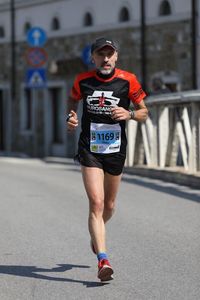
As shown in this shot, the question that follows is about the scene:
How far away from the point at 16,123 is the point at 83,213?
2054 centimetres

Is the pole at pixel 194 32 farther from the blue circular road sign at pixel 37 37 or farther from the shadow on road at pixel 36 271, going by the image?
the shadow on road at pixel 36 271

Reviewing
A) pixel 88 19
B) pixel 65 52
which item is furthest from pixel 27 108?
pixel 88 19

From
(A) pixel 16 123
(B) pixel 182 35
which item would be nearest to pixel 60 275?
(B) pixel 182 35

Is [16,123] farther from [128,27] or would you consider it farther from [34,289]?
[34,289]

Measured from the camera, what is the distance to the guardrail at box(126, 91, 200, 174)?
620 inches

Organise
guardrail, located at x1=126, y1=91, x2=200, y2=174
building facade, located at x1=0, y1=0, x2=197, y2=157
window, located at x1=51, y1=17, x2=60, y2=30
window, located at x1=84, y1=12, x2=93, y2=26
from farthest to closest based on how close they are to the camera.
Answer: window, located at x1=51, y1=17, x2=60, y2=30 < window, located at x1=84, y1=12, x2=93, y2=26 < building facade, located at x1=0, y1=0, x2=197, y2=157 < guardrail, located at x1=126, y1=91, x2=200, y2=174

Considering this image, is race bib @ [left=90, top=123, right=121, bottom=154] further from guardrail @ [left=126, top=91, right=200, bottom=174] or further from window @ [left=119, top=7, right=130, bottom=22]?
window @ [left=119, top=7, right=130, bottom=22]

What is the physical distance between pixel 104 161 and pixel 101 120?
0.31m

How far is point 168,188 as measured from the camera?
615 inches

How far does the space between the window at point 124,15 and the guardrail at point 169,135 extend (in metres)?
8.19

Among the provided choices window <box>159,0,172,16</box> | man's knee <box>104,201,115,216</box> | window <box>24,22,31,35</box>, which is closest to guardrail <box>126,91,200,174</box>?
window <box>159,0,172,16</box>

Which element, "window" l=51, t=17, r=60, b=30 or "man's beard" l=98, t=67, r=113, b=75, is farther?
"window" l=51, t=17, r=60, b=30

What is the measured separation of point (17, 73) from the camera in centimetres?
3238

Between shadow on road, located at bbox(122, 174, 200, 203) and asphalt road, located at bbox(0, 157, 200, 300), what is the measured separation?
0.05 feet
